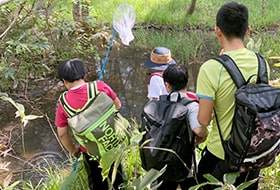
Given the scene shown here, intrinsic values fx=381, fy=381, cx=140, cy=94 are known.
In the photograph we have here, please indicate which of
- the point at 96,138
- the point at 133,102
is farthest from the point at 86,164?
the point at 133,102

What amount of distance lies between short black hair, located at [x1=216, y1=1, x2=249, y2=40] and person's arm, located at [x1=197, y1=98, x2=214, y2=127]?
34 centimetres

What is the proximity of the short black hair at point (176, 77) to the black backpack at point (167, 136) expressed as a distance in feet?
0.48

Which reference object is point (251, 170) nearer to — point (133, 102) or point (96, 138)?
point (96, 138)

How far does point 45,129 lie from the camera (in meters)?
5.16

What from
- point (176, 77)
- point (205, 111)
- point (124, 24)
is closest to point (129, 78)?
point (124, 24)

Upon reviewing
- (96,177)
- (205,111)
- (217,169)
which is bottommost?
(96,177)

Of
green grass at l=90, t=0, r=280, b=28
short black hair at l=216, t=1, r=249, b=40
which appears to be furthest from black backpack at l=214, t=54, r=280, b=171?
green grass at l=90, t=0, r=280, b=28

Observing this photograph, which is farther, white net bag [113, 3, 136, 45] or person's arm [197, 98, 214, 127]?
white net bag [113, 3, 136, 45]

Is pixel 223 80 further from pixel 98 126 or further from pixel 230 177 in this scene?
pixel 98 126

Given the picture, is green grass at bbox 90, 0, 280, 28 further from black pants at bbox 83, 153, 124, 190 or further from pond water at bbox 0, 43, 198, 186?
black pants at bbox 83, 153, 124, 190

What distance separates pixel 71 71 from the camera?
2455mm

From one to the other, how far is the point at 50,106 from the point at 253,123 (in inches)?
172

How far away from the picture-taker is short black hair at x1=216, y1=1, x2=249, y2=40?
1885 mm

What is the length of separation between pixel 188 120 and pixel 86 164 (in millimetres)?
963
